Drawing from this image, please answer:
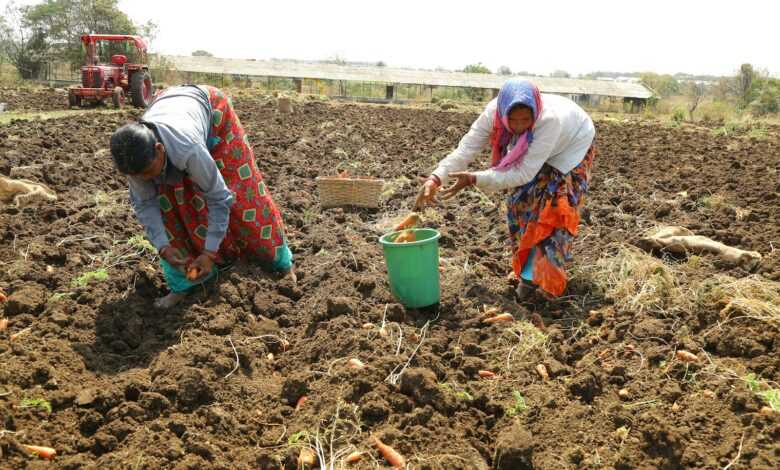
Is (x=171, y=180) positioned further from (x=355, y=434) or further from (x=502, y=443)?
(x=502, y=443)

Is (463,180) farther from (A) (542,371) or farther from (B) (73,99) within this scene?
(B) (73,99)

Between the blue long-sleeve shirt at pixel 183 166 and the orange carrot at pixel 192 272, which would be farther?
the orange carrot at pixel 192 272

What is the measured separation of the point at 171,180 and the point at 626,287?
2906mm

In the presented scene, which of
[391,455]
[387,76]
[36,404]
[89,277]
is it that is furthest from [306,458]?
[387,76]

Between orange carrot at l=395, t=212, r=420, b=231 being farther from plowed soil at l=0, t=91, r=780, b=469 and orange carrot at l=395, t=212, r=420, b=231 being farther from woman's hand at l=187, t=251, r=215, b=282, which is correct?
woman's hand at l=187, t=251, r=215, b=282

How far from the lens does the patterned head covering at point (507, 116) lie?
147 inches

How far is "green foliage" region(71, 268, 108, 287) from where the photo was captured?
4191 mm

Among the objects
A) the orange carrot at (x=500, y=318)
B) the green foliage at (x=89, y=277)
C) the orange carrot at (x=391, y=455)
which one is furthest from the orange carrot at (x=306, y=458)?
the green foliage at (x=89, y=277)

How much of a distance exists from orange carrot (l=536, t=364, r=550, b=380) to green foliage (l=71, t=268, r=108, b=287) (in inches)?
113

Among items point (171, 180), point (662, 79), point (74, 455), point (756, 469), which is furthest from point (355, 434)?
point (662, 79)

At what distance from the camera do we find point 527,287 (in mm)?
4258

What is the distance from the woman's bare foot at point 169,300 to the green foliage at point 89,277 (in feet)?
1.67

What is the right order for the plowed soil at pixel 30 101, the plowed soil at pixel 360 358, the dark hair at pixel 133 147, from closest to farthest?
1. the plowed soil at pixel 360 358
2. the dark hair at pixel 133 147
3. the plowed soil at pixel 30 101

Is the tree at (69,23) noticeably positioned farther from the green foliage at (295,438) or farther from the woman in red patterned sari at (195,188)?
the green foliage at (295,438)
